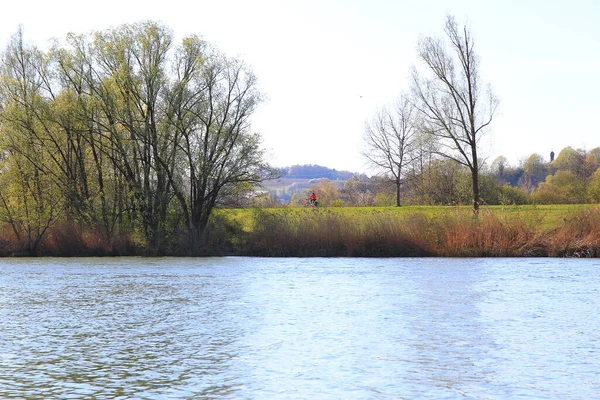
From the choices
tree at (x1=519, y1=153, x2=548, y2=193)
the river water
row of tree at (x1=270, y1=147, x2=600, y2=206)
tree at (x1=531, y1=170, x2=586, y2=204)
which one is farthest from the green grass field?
tree at (x1=519, y1=153, x2=548, y2=193)

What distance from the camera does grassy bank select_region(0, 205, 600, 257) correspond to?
112 feet

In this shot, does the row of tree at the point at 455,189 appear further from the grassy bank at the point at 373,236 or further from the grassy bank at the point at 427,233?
the grassy bank at the point at 427,233

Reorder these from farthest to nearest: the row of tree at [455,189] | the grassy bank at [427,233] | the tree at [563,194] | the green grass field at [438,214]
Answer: the row of tree at [455,189] → the tree at [563,194] → the green grass field at [438,214] → the grassy bank at [427,233]

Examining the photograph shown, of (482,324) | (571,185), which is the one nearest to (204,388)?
(482,324)

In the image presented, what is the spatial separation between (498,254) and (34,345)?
25.1m

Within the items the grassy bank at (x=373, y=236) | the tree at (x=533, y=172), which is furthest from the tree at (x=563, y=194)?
the tree at (x=533, y=172)

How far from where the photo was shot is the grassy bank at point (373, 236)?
3403cm

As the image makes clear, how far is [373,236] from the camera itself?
3672 cm

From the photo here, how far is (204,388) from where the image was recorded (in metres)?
9.95

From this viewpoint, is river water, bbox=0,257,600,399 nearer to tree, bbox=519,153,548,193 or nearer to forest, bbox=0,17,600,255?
forest, bbox=0,17,600,255

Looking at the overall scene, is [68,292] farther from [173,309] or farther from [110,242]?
[110,242]

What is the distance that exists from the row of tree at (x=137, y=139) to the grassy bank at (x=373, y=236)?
96 cm

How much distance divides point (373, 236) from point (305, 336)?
75.1 feet

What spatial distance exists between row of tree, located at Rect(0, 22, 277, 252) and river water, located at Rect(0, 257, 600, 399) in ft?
51.9
